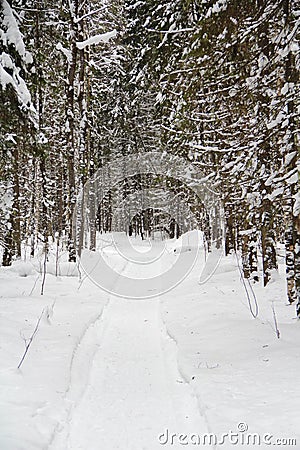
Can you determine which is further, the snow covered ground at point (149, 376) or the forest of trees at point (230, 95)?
the forest of trees at point (230, 95)

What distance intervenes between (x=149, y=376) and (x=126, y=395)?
715 millimetres

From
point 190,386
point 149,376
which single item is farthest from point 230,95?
point 190,386

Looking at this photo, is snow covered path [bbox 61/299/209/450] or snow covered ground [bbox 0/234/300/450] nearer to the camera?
snow covered ground [bbox 0/234/300/450]

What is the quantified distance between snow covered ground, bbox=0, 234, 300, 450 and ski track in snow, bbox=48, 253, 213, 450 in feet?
0.05

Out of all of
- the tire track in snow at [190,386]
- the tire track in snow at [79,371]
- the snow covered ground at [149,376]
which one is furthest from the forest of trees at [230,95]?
the tire track in snow at [79,371]

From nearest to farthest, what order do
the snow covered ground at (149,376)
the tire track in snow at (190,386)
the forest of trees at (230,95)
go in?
the snow covered ground at (149,376)
the tire track in snow at (190,386)
the forest of trees at (230,95)

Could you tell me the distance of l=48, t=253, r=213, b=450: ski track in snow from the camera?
13.3 ft

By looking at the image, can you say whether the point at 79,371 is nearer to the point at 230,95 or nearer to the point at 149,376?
the point at 149,376

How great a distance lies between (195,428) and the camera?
4.15 metres

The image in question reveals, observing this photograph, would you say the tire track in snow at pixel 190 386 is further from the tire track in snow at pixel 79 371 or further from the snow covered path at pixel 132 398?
the tire track in snow at pixel 79 371

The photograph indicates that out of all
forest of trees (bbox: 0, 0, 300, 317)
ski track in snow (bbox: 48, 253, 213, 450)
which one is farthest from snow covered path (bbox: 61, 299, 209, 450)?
forest of trees (bbox: 0, 0, 300, 317)

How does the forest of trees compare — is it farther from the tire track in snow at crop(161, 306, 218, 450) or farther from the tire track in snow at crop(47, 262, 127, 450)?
the tire track in snow at crop(47, 262, 127, 450)

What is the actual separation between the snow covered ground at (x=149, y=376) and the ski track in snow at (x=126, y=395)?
0.02m

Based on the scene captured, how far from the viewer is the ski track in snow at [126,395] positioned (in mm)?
4066
